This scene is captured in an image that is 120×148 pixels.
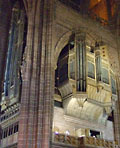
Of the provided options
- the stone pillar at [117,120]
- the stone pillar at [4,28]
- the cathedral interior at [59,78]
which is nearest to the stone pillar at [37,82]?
the cathedral interior at [59,78]

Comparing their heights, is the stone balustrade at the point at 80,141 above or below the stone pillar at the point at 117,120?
below

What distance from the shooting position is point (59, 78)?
67.2 feet

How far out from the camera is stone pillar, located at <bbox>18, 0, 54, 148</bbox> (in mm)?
15781

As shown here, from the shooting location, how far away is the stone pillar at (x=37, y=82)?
15781 millimetres

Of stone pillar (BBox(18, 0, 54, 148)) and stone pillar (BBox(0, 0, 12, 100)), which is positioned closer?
stone pillar (BBox(18, 0, 54, 148))

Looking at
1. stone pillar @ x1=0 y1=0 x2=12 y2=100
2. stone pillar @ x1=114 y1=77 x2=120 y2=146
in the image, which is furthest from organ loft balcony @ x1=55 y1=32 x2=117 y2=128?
stone pillar @ x1=0 y1=0 x2=12 y2=100

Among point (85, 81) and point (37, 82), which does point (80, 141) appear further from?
point (37, 82)

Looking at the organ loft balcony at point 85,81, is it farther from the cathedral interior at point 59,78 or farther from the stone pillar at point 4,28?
the stone pillar at point 4,28

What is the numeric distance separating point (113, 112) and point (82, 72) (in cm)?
510

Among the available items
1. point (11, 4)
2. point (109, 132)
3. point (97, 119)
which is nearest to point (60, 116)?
point (97, 119)

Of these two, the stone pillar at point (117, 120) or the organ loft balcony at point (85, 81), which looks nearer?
the organ loft balcony at point (85, 81)

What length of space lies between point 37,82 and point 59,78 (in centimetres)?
346

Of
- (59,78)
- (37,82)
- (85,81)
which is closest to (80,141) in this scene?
A: (85,81)

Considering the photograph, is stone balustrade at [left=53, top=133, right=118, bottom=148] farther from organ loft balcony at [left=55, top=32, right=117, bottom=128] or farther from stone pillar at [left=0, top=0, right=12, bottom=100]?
stone pillar at [left=0, top=0, right=12, bottom=100]
